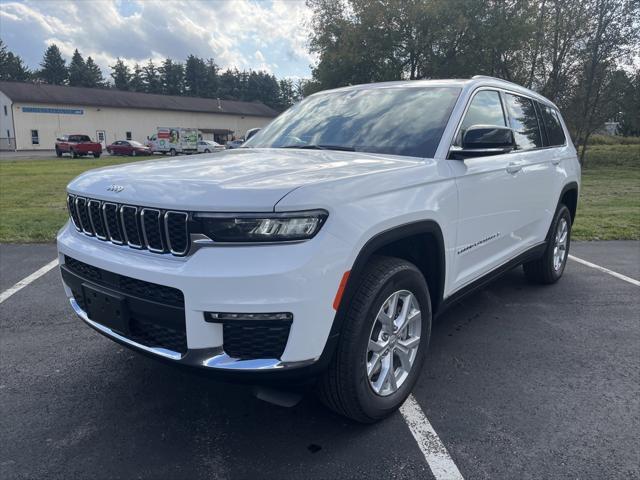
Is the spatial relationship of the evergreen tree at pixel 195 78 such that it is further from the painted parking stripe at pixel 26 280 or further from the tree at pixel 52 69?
the painted parking stripe at pixel 26 280

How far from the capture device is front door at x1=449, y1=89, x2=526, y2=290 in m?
3.26

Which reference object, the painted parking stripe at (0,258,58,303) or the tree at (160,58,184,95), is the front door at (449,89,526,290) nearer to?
the painted parking stripe at (0,258,58,303)

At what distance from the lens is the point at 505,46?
27719 millimetres

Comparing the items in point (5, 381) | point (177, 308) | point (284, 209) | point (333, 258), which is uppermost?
point (284, 209)

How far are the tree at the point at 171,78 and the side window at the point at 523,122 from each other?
350ft

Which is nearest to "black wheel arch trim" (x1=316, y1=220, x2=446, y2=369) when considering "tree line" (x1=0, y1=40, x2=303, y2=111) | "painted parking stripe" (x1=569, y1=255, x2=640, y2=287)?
"painted parking stripe" (x1=569, y1=255, x2=640, y2=287)

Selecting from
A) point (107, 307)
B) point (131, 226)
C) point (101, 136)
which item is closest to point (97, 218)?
point (131, 226)

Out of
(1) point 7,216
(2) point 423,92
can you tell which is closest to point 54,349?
(2) point 423,92

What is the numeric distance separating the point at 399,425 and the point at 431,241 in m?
1.06

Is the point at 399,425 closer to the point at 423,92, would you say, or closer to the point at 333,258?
the point at 333,258

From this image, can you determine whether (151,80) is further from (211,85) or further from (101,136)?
(101,136)

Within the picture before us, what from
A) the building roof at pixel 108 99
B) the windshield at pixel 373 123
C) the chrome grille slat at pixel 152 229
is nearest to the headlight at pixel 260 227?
the chrome grille slat at pixel 152 229

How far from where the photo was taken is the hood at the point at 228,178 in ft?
7.29

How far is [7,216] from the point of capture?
30.3 feet
